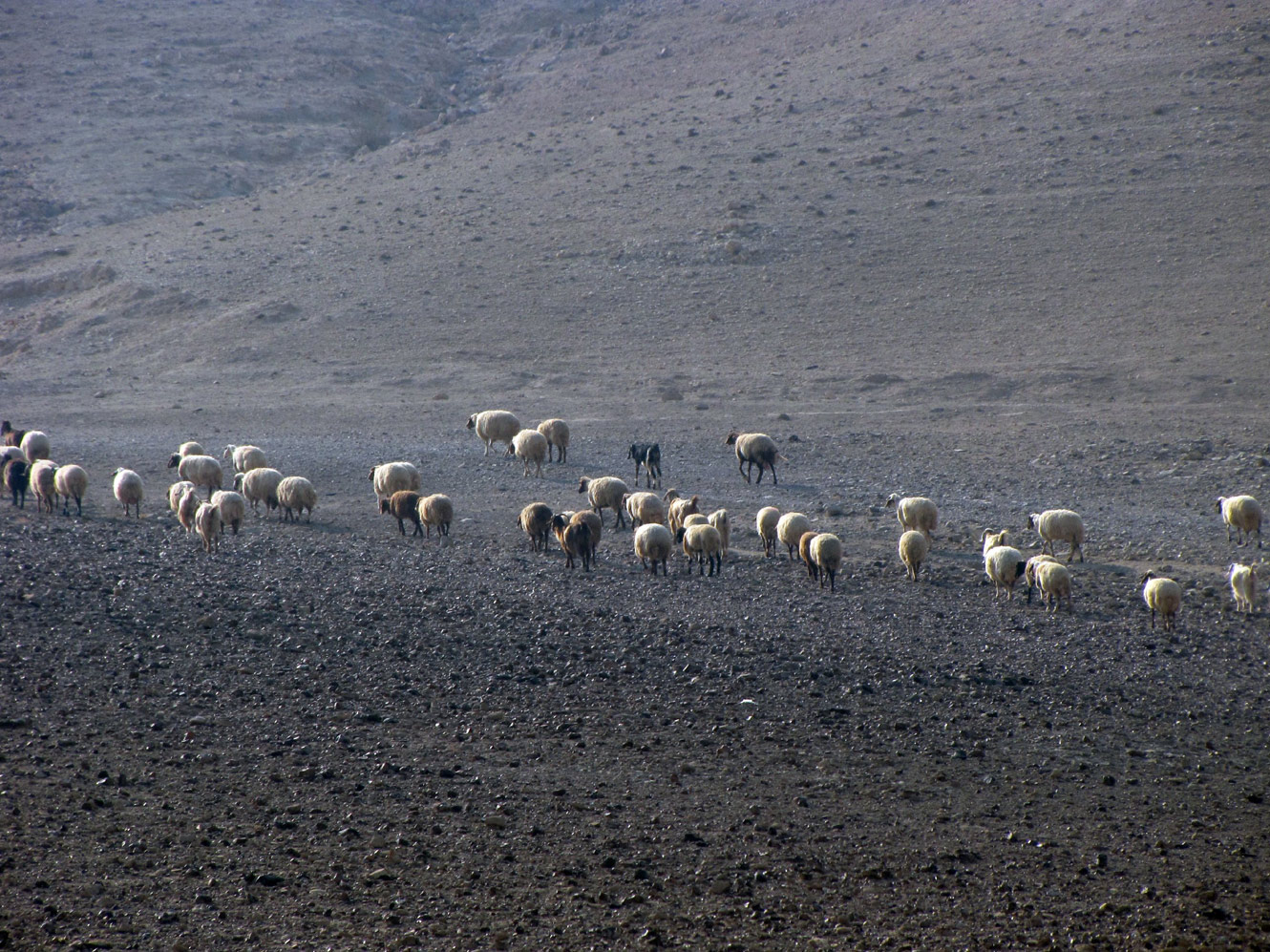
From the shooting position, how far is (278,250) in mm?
43688

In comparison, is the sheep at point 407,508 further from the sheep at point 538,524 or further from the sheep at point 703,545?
the sheep at point 703,545

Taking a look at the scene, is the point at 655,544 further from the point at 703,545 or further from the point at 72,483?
the point at 72,483

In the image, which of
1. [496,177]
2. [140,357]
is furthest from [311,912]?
[496,177]

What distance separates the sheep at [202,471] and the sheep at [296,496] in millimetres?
2274

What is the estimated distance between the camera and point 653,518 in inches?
687

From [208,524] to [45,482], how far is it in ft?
15.5

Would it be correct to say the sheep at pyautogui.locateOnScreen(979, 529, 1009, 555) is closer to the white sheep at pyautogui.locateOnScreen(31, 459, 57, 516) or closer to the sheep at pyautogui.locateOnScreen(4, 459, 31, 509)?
the white sheep at pyautogui.locateOnScreen(31, 459, 57, 516)

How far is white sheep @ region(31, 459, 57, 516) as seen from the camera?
18.6 metres

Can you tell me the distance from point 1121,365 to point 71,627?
26492 millimetres

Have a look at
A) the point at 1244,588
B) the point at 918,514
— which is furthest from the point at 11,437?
the point at 1244,588

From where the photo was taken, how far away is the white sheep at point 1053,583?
1358 cm

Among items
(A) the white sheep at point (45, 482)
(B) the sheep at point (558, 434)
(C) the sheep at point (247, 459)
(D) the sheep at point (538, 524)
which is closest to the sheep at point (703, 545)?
(D) the sheep at point (538, 524)

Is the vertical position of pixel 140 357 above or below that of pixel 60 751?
above

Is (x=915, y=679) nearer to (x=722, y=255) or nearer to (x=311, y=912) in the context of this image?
(x=311, y=912)
